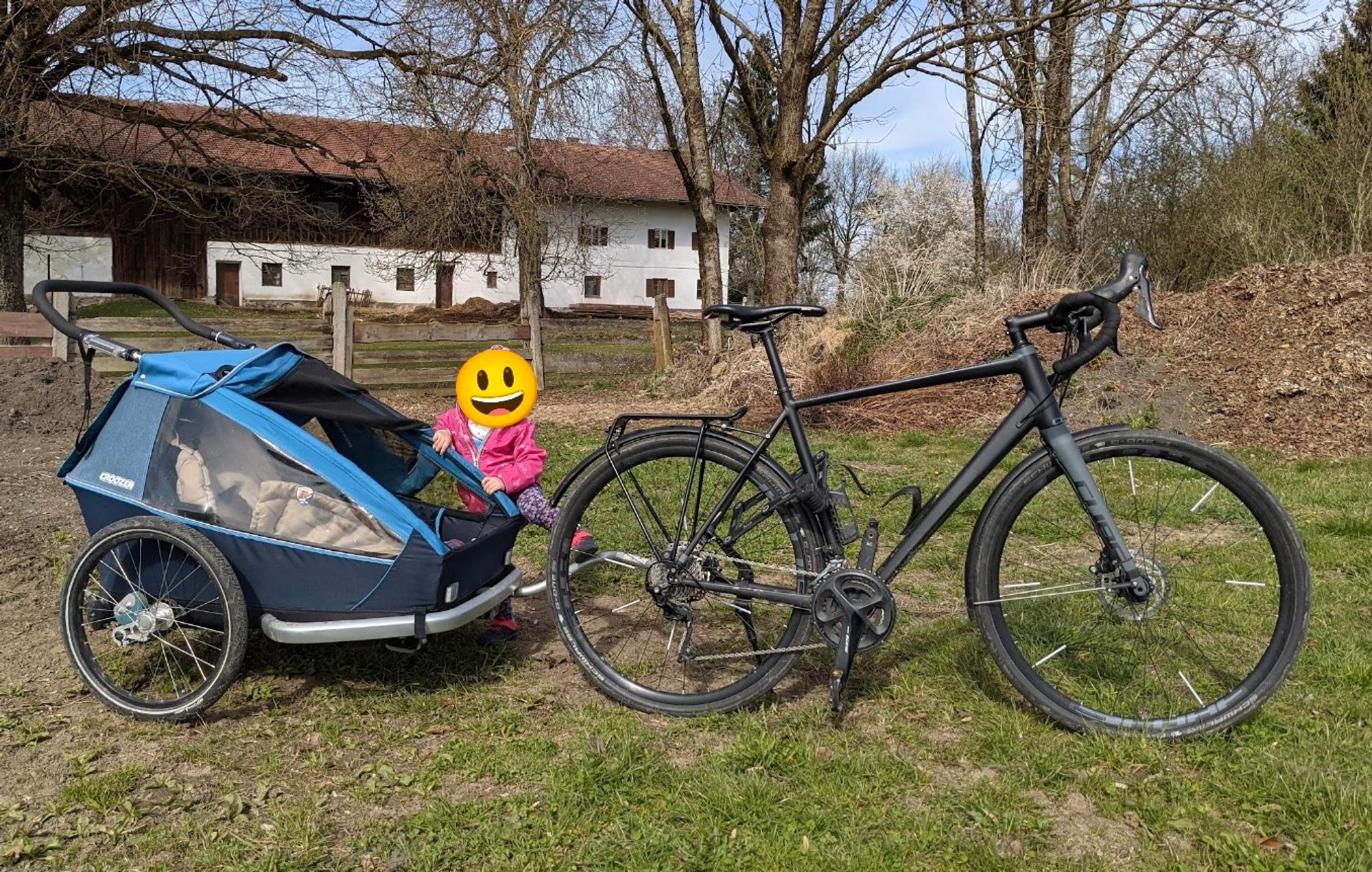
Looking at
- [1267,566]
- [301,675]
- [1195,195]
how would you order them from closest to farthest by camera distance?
[1267,566]
[301,675]
[1195,195]

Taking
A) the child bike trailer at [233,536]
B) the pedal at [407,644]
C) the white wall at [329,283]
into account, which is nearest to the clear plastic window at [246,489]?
the child bike trailer at [233,536]

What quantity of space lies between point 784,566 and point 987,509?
68cm

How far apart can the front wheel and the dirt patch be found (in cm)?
37

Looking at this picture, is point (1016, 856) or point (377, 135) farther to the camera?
point (377, 135)

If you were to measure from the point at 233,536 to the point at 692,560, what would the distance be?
152cm

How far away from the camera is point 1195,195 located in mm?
19609

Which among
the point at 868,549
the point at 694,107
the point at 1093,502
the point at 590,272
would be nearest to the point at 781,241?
the point at 694,107

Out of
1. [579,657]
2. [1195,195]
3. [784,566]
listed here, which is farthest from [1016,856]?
[1195,195]

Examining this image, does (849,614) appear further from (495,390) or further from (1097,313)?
(495,390)

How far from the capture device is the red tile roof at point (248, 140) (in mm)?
13297

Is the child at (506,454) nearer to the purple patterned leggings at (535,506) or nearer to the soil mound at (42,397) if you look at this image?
the purple patterned leggings at (535,506)

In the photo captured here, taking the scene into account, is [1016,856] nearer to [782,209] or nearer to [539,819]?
[539,819]

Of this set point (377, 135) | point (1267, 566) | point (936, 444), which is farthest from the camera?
point (377, 135)

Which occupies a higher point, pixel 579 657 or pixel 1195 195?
pixel 1195 195
